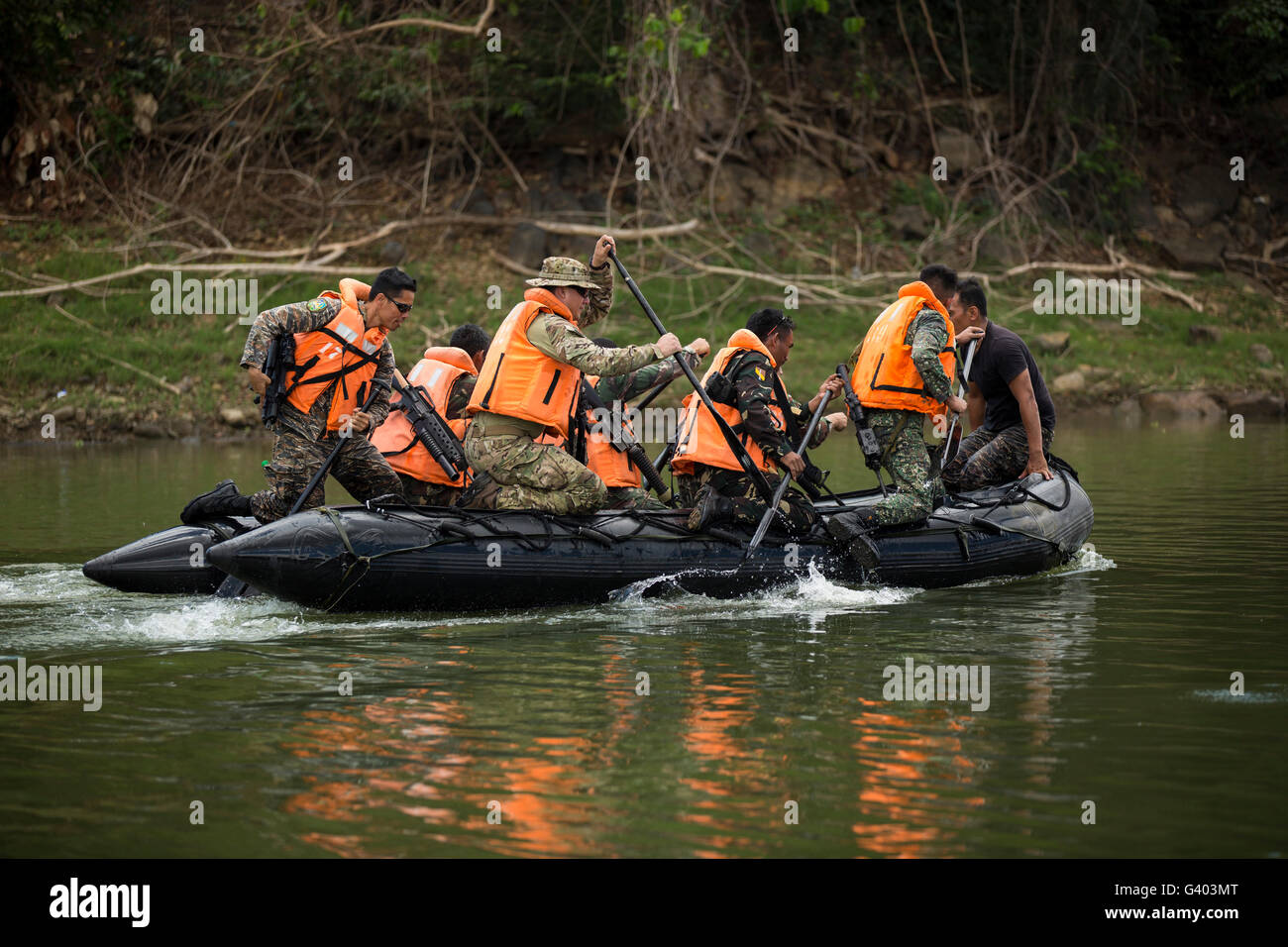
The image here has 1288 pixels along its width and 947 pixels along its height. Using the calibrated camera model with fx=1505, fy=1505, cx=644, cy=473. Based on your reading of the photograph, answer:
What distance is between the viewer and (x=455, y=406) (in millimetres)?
9438

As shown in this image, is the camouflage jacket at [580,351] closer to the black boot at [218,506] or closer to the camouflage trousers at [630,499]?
the camouflage trousers at [630,499]

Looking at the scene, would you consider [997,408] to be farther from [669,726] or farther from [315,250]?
[315,250]

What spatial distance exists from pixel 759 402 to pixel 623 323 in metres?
12.2

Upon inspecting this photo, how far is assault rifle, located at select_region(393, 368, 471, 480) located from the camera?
8742mm

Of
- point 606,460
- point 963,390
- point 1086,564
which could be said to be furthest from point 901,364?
point 1086,564

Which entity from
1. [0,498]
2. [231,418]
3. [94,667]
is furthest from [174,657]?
[231,418]

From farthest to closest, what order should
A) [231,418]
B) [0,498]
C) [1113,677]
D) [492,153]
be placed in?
[492,153], [231,418], [0,498], [1113,677]

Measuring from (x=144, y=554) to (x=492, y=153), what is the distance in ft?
52.2

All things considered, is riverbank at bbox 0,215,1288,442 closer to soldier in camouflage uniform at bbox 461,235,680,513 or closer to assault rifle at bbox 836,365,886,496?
assault rifle at bbox 836,365,886,496

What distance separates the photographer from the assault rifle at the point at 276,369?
817cm

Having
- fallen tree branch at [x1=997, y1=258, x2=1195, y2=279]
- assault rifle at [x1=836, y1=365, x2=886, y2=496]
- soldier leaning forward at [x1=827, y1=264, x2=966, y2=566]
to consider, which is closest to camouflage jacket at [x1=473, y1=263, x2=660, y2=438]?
assault rifle at [x1=836, y1=365, x2=886, y2=496]

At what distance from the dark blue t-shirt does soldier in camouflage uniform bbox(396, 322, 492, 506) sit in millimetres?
3283
